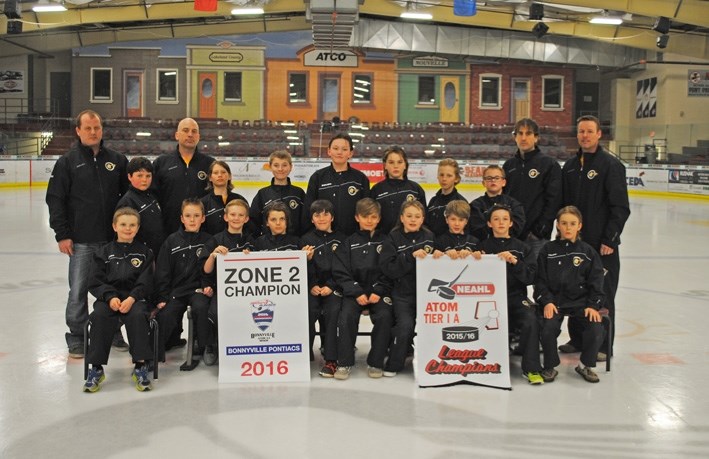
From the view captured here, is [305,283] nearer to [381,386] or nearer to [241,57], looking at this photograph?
[381,386]

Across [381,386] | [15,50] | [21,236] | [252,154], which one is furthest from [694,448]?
[15,50]

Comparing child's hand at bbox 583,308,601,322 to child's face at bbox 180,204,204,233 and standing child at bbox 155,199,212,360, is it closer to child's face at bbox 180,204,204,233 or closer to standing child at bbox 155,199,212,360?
standing child at bbox 155,199,212,360

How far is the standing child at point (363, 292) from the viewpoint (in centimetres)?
514

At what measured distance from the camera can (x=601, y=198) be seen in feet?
18.9

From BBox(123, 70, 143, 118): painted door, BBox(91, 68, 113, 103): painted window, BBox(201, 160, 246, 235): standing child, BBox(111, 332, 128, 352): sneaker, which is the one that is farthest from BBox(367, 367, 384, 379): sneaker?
BBox(91, 68, 113, 103): painted window

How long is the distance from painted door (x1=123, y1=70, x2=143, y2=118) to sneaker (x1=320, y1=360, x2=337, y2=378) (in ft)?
90.0

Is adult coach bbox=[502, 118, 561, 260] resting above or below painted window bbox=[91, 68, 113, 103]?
below

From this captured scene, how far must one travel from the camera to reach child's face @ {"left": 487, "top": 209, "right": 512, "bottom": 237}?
536cm

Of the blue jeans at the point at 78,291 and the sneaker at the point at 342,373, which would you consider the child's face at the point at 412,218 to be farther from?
the blue jeans at the point at 78,291

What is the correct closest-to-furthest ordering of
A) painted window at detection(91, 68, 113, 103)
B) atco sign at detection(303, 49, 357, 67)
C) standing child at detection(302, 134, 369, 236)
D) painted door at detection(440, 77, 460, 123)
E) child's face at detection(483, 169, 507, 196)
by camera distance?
1. child's face at detection(483, 169, 507, 196)
2. standing child at detection(302, 134, 369, 236)
3. atco sign at detection(303, 49, 357, 67)
4. painted window at detection(91, 68, 113, 103)
5. painted door at detection(440, 77, 460, 123)

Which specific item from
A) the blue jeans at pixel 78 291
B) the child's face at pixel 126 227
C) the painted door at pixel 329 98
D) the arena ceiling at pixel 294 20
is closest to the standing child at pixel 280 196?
the child's face at pixel 126 227

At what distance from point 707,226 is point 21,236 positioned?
13131 mm

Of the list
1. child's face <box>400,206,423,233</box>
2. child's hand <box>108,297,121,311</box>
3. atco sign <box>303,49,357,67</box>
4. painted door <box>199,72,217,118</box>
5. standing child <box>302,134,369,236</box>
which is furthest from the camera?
painted door <box>199,72,217,118</box>

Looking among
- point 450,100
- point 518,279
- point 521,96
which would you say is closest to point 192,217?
point 518,279
